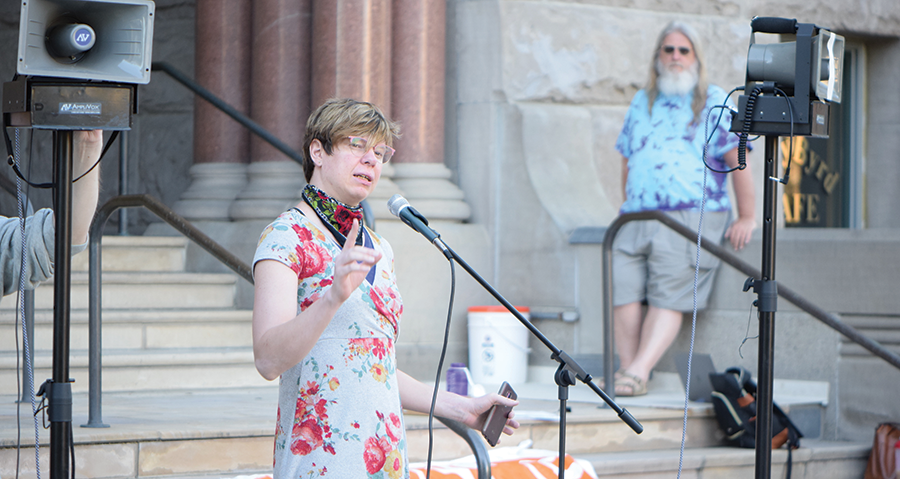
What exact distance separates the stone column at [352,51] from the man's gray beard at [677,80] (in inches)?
60.1

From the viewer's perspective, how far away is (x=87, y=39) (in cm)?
300

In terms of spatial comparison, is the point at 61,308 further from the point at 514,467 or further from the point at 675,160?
the point at 675,160

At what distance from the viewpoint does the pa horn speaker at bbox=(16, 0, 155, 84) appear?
2951mm

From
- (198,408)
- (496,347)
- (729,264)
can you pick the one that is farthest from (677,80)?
(198,408)

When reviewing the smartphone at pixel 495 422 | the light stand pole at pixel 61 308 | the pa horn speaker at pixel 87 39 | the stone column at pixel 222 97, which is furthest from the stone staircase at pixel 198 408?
the smartphone at pixel 495 422

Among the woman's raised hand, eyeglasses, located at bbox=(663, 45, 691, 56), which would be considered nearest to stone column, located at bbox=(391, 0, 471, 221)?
eyeglasses, located at bbox=(663, 45, 691, 56)

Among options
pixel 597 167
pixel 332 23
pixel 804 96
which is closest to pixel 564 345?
pixel 597 167

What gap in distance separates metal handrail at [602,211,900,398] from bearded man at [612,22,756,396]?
0.79 feet

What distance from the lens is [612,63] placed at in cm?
730

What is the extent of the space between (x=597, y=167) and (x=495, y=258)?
2.88ft

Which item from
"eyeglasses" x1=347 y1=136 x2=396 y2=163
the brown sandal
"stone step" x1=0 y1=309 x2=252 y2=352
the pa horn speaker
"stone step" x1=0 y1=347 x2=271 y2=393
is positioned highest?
the pa horn speaker

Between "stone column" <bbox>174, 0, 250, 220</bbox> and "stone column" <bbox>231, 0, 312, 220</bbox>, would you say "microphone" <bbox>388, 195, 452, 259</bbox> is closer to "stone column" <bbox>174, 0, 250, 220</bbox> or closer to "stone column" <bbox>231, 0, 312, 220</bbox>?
"stone column" <bbox>231, 0, 312, 220</bbox>

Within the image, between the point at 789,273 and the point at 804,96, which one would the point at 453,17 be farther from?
the point at 804,96

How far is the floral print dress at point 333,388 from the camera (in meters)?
2.39
